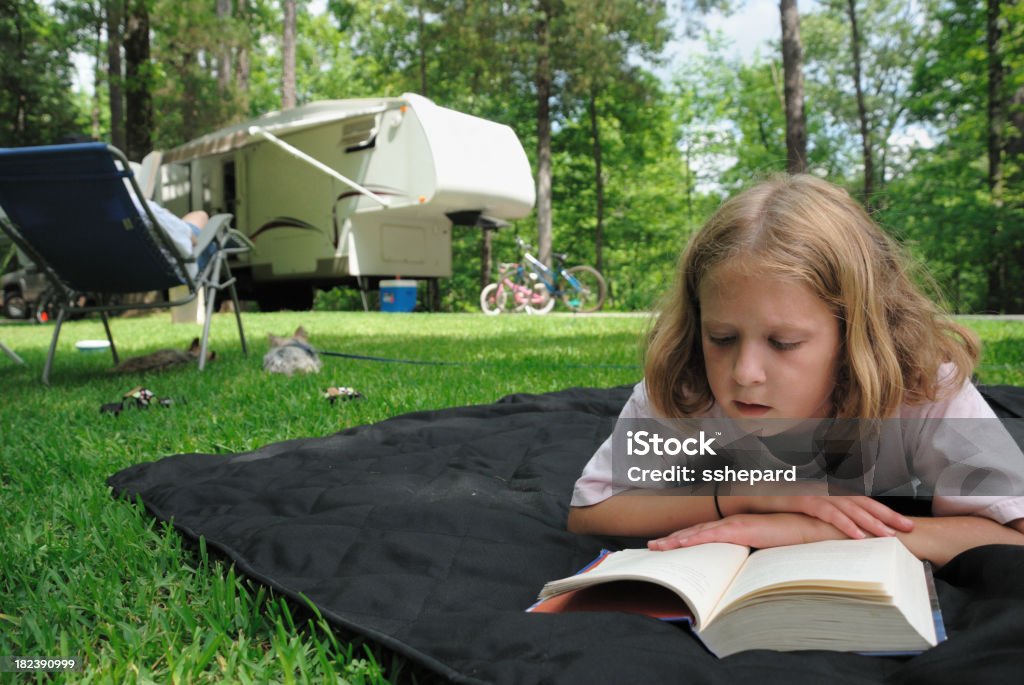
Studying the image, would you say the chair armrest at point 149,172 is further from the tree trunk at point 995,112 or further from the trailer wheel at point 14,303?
the tree trunk at point 995,112

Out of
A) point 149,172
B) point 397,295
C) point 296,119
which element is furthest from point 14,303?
point 149,172

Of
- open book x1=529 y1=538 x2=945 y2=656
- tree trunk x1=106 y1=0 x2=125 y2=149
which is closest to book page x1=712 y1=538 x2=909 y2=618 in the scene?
open book x1=529 y1=538 x2=945 y2=656

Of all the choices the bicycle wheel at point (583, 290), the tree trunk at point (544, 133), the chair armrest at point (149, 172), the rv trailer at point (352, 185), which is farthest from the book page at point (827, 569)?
the tree trunk at point (544, 133)

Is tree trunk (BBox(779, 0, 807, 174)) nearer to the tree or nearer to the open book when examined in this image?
the open book

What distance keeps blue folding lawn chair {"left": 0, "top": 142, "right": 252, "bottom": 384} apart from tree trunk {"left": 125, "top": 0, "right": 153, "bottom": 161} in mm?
6592

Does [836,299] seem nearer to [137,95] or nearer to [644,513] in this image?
[644,513]

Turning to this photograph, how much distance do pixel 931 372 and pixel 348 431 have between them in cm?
187

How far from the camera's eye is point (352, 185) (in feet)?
34.5

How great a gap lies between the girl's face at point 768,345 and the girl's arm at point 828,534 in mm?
196

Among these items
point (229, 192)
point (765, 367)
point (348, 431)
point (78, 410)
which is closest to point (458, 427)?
point (348, 431)

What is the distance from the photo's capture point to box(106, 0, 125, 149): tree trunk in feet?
32.6

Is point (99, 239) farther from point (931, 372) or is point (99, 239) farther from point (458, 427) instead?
point (931, 372)

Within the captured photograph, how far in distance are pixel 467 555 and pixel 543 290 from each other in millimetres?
11511

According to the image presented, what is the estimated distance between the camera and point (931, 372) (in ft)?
4.69
